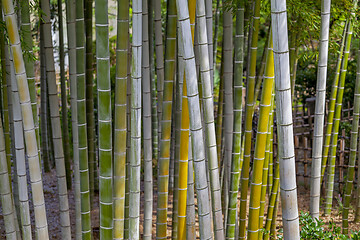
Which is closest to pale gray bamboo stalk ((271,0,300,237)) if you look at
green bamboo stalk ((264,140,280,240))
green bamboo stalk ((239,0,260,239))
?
green bamboo stalk ((239,0,260,239))

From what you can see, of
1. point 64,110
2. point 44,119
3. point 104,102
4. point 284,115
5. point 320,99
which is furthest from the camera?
point 44,119

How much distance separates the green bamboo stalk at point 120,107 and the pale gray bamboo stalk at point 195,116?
32 cm

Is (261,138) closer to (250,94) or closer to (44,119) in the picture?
(250,94)

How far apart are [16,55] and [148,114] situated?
2.56ft

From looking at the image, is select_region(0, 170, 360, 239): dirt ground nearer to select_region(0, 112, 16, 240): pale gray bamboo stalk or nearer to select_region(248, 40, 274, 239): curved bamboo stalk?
select_region(0, 112, 16, 240): pale gray bamboo stalk

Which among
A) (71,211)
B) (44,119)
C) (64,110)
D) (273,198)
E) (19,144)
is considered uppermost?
(19,144)

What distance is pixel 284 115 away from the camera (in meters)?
1.59

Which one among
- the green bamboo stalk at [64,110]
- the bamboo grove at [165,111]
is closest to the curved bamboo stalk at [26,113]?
the bamboo grove at [165,111]

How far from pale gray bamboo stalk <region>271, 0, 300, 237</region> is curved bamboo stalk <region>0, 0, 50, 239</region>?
1123mm

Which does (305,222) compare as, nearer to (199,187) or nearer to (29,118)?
(199,187)

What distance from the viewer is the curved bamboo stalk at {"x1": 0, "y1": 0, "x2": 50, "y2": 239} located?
2.00 metres

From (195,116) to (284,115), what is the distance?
1.13 ft

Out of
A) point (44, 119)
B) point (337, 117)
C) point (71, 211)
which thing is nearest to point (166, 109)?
point (337, 117)

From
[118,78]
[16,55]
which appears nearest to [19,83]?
[16,55]
